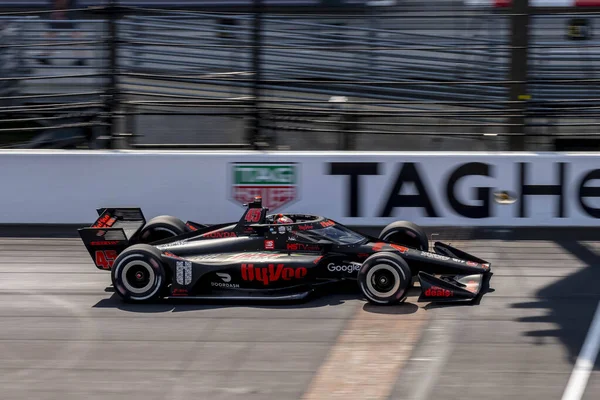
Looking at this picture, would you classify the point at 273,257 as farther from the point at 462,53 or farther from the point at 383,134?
the point at 462,53

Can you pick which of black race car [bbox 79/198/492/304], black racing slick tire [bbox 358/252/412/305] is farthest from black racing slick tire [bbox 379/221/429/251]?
black racing slick tire [bbox 358/252/412/305]

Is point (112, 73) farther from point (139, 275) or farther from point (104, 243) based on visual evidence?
point (139, 275)

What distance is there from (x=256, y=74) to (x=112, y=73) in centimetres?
192

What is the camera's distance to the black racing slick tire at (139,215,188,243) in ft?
30.0

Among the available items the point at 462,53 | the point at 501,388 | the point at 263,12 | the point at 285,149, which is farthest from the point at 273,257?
the point at 462,53

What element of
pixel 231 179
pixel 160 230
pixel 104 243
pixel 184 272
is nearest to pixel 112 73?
pixel 231 179

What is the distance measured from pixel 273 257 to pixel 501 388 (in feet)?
9.28

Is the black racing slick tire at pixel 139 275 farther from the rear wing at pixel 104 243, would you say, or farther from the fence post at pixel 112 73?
the fence post at pixel 112 73

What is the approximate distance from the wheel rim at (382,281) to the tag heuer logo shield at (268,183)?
351cm

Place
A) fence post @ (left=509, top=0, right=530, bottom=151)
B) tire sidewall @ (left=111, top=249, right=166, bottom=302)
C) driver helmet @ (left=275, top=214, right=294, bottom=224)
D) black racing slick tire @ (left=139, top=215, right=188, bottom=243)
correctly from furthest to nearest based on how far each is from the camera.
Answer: fence post @ (left=509, top=0, right=530, bottom=151) → black racing slick tire @ (left=139, top=215, right=188, bottom=243) → driver helmet @ (left=275, top=214, right=294, bottom=224) → tire sidewall @ (left=111, top=249, right=166, bottom=302)

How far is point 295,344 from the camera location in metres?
6.57

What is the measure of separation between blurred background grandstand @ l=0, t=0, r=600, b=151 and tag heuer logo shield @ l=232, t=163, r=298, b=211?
628 millimetres

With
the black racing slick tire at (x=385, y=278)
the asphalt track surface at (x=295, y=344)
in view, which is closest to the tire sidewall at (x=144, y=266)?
the asphalt track surface at (x=295, y=344)

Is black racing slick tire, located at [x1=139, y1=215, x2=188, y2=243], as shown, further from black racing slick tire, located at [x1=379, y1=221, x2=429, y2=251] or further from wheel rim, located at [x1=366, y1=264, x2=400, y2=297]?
wheel rim, located at [x1=366, y1=264, x2=400, y2=297]
